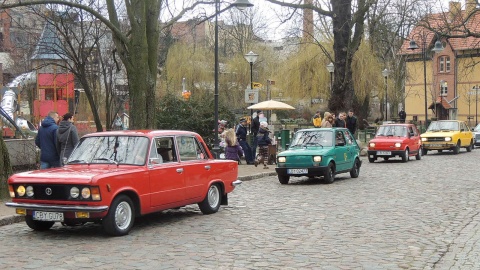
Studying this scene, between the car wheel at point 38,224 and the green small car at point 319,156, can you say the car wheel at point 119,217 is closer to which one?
the car wheel at point 38,224

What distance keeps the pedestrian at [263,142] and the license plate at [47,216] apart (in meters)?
13.6

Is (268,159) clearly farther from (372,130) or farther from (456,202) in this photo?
(372,130)

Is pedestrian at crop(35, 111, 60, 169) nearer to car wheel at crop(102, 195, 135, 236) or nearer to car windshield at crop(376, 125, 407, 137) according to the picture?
car wheel at crop(102, 195, 135, 236)

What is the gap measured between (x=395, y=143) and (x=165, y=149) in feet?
55.2

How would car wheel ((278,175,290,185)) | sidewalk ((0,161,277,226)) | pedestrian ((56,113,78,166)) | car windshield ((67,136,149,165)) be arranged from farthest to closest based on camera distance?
car wheel ((278,175,290,185))
pedestrian ((56,113,78,166))
sidewalk ((0,161,277,226))
car windshield ((67,136,149,165))

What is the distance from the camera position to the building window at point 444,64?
78.4 metres

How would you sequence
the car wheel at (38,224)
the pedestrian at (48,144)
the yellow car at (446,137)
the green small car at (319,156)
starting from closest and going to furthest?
the car wheel at (38,224) → the pedestrian at (48,144) → the green small car at (319,156) → the yellow car at (446,137)

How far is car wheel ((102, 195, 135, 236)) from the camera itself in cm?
1008

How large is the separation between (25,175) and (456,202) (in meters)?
8.72

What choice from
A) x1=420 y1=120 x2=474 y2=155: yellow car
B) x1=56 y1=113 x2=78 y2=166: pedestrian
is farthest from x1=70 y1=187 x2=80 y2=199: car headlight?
x1=420 y1=120 x2=474 y2=155: yellow car

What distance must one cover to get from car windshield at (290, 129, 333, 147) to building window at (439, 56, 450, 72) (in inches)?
2467

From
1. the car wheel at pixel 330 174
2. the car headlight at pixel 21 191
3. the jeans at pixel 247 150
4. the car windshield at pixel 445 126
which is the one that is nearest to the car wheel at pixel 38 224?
the car headlight at pixel 21 191

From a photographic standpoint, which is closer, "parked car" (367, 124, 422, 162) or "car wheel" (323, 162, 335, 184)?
"car wheel" (323, 162, 335, 184)

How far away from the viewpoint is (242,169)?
22891 millimetres
